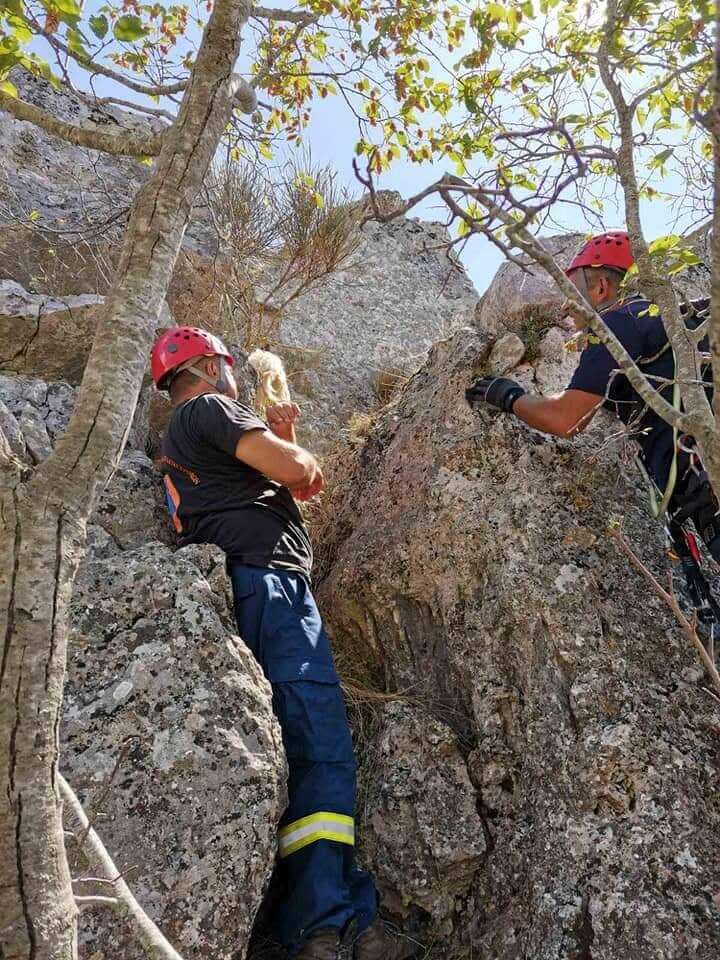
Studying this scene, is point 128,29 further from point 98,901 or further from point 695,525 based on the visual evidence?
point 695,525

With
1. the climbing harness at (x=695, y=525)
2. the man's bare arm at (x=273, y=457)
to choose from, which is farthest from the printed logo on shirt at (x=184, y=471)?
the climbing harness at (x=695, y=525)

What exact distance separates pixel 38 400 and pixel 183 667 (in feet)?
7.63

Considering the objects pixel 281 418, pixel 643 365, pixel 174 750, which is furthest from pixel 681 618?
pixel 281 418

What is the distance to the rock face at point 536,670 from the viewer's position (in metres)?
2.91

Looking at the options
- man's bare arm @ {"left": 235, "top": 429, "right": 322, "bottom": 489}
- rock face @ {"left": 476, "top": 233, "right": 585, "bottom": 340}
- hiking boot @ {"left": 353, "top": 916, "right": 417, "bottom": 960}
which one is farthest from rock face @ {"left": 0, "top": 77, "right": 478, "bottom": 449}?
hiking boot @ {"left": 353, "top": 916, "right": 417, "bottom": 960}

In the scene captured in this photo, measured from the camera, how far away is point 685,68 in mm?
2479

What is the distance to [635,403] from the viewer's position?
380 centimetres

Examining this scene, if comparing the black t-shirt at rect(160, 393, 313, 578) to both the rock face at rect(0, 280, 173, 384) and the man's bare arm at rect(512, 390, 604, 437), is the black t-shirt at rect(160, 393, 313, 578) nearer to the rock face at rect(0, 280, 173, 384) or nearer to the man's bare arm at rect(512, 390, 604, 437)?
the man's bare arm at rect(512, 390, 604, 437)

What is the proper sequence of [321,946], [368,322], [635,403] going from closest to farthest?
1. [321,946]
2. [635,403]
3. [368,322]

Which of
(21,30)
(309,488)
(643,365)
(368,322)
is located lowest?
(309,488)

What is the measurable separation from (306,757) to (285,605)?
2.01 feet

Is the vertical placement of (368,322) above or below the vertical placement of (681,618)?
above

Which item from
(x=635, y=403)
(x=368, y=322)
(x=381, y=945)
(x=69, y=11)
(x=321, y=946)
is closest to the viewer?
(x=69, y=11)

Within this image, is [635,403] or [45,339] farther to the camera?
[45,339]
